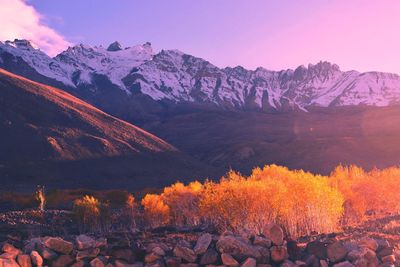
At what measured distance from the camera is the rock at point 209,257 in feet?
53.5

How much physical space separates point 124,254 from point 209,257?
2.79m

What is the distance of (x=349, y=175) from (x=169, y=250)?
7575cm

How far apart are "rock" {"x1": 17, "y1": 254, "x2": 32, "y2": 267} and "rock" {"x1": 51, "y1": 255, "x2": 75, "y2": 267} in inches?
28.9

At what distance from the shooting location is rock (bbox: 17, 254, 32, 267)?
15383 mm

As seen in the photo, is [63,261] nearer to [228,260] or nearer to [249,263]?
[228,260]

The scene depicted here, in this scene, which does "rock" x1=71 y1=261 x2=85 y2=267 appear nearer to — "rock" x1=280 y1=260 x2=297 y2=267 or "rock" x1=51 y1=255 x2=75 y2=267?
"rock" x1=51 y1=255 x2=75 y2=267

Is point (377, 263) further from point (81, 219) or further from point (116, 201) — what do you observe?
point (116, 201)

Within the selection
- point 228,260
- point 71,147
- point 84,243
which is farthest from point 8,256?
point 71,147

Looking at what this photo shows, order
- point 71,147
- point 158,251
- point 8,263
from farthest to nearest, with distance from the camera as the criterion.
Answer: point 71,147, point 158,251, point 8,263

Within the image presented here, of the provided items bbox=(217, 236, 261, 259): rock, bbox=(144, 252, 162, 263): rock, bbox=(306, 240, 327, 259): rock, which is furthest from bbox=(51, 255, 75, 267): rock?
bbox=(306, 240, 327, 259): rock

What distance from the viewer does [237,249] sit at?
16359 mm

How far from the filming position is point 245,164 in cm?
15625

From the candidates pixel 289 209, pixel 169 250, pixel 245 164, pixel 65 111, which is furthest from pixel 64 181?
pixel 169 250

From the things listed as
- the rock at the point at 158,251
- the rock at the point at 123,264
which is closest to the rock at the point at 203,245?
the rock at the point at 158,251
